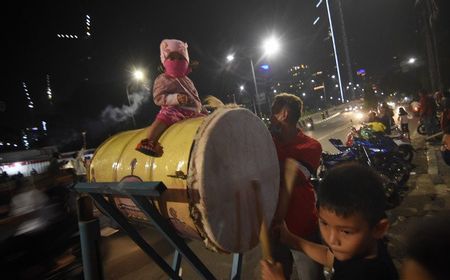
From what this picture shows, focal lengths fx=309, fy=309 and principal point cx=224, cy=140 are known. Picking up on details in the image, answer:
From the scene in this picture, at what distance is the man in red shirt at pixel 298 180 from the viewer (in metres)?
2.45

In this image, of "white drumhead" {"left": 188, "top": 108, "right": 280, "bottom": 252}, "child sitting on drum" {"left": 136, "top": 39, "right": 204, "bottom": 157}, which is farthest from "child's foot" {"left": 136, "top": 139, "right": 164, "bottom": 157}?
"white drumhead" {"left": 188, "top": 108, "right": 280, "bottom": 252}

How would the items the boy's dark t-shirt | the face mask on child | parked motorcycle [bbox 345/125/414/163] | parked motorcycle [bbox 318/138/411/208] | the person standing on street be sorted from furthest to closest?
the person standing on street, parked motorcycle [bbox 345/125/414/163], parked motorcycle [bbox 318/138/411/208], the face mask on child, the boy's dark t-shirt

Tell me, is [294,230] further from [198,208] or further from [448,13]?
[448,13]

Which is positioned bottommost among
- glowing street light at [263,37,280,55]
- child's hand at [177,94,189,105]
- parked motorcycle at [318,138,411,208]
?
parked motorcycle at [318,138,411,208]

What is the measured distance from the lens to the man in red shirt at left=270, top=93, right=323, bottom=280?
8.04ft

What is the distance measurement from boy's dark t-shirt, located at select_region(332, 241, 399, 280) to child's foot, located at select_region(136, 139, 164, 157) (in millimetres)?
1336

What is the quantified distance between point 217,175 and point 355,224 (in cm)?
79

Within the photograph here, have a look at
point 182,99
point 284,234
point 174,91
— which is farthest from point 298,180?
point 174,91

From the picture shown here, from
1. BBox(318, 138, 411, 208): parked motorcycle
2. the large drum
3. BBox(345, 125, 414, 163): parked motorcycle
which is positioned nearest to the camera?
the large drum

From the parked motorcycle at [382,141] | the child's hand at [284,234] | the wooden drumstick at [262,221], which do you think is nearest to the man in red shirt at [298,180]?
the child's hand at [284,234]

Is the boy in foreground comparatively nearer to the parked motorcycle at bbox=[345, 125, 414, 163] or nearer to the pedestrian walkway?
the pedestrian walkway

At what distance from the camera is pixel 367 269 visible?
1504 mm

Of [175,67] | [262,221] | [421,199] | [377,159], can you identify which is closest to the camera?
[262,221]

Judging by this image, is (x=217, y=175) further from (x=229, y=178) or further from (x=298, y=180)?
(x=298, y=180)
